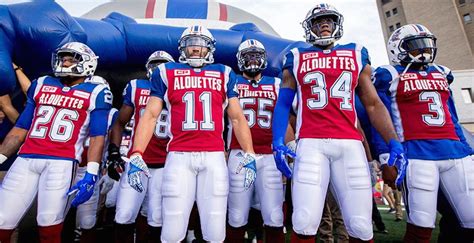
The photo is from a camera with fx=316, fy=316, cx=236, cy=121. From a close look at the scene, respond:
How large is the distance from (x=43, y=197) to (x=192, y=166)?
1.19m

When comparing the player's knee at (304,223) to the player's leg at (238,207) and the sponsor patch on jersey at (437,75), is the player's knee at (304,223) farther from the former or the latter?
the sponsor patch on jersey at (437,75)

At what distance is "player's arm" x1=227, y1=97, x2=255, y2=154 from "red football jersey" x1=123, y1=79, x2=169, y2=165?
101 centimetres

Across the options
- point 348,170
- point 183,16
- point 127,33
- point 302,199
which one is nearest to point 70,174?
point 302,199

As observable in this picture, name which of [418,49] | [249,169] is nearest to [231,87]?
[249,169]

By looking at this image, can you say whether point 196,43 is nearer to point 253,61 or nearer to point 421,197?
point 253,61

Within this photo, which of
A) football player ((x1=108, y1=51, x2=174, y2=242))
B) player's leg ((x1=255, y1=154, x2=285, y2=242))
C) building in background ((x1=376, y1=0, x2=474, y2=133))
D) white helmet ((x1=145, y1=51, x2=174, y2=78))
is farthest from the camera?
building in background ((x1=376, y1=0, x2=474, y2=133))

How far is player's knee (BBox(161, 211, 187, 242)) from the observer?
212 centimetres

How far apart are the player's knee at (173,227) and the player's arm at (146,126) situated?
512 millimetres

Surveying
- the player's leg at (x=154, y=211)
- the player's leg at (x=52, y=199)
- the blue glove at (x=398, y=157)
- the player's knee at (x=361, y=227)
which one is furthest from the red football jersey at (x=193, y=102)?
the blue glove at (x=398, y=157)

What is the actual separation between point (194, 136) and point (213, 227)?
657mm

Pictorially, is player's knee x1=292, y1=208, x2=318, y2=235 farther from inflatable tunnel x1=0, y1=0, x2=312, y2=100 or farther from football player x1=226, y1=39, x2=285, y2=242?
inflatable tunnel x1=0, y1=0, x2=312, y2=100

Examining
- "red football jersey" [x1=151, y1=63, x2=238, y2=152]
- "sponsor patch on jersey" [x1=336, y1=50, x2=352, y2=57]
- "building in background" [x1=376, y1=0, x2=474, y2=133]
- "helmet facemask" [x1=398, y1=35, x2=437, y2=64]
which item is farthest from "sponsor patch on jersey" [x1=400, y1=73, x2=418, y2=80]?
"building in background" [x1=376, y1=0, x2=474, y2=133]

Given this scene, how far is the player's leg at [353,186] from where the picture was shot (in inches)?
79.8

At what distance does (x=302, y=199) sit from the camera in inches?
81.6
